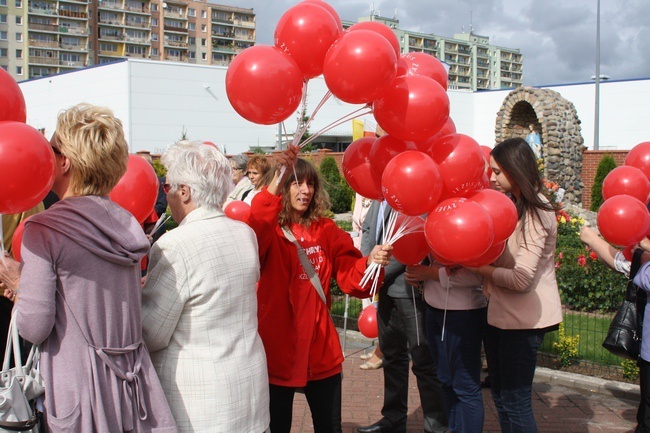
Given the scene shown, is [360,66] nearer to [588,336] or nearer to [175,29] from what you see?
[588,336]

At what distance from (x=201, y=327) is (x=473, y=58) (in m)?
148

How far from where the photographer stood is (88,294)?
2201mm

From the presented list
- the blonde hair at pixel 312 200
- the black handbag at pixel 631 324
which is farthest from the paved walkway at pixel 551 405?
the blonde hair at pixel 312 200

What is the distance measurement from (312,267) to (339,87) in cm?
97

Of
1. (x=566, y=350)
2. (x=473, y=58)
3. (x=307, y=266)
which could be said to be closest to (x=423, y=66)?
(x=307, y=266)

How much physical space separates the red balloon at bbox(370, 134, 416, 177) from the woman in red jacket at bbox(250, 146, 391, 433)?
39 centimetres

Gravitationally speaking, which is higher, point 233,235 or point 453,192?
point 453,192

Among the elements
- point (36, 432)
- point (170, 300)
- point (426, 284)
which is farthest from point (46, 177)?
point (426, 284)

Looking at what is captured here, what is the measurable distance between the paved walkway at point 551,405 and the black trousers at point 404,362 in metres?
0.37

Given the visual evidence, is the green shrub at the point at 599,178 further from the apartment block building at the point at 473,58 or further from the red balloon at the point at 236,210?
the apartment block building at the point at 473,58

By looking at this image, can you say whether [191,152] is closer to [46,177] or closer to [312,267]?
[46,177]

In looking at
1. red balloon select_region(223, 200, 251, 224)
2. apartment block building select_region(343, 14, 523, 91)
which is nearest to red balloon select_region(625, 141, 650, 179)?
red balloon select_region(223, 200, 251, 224)

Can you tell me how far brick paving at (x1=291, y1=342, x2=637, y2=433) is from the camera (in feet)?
16.0

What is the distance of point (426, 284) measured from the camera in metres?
4.05
